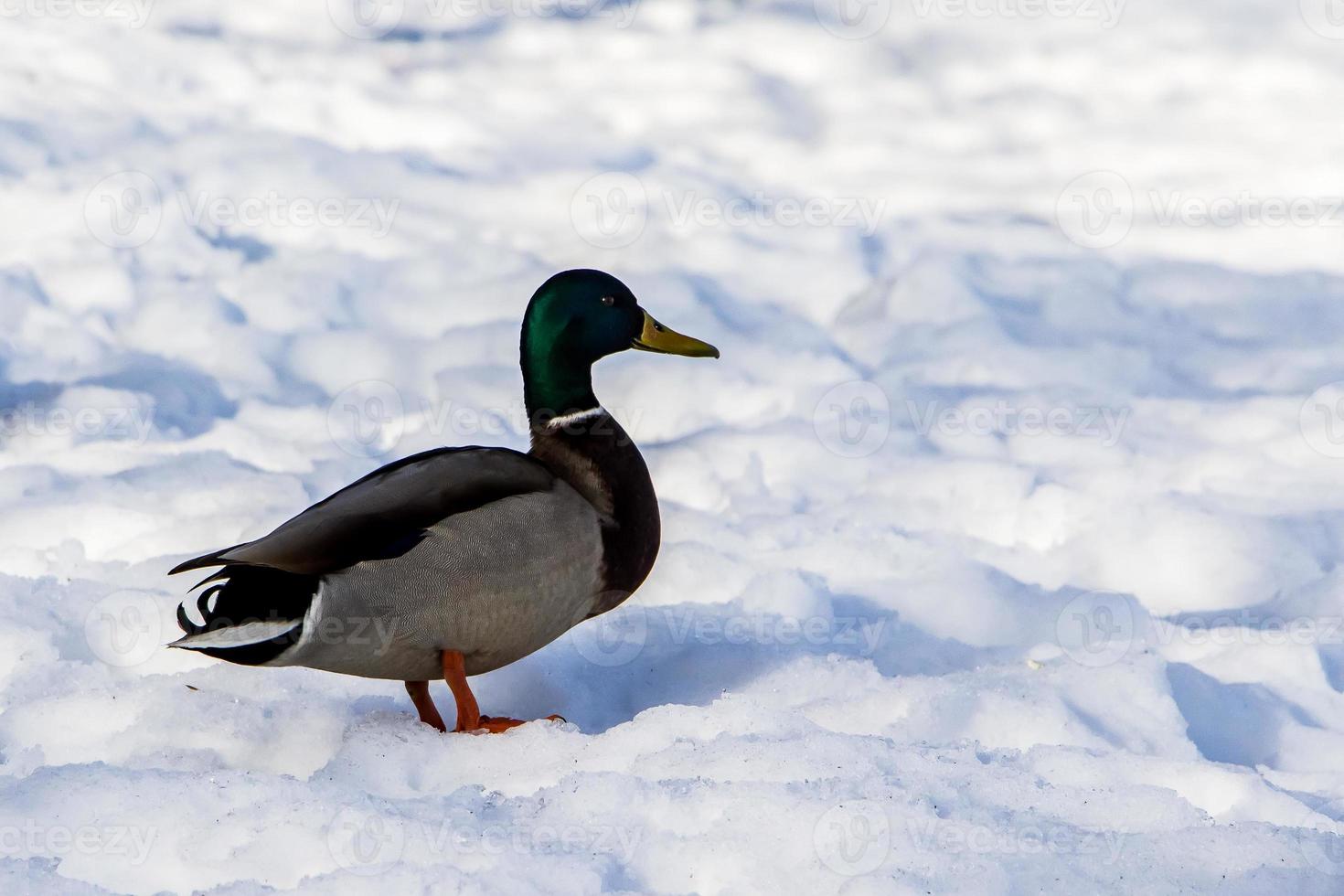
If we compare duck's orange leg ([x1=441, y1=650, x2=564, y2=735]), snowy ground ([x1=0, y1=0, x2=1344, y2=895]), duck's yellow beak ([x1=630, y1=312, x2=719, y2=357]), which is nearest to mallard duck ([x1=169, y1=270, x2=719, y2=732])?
duck's orange leg ([x1=441, y1=650, x2=564, y2=735])

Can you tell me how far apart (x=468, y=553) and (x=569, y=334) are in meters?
0.69

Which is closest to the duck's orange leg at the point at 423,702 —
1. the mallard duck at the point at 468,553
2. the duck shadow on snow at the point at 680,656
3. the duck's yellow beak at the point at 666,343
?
the mallard duck at the point at 468,553

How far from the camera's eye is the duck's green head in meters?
3.31

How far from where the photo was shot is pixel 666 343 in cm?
352

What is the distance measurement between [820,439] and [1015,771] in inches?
99.2

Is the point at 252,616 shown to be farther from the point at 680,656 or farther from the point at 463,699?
the point at 680,656

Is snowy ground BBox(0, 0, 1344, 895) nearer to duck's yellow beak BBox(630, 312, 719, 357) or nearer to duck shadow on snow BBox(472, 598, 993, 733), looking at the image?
duck shadow on snow BBox(472, 598, 993, 733)

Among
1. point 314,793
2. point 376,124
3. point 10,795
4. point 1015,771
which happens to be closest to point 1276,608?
point 1015,771

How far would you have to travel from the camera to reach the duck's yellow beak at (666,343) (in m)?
3.47

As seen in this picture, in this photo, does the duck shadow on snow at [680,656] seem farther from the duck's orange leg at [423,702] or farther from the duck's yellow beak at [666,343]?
the duck's yellow beak at [666,343]

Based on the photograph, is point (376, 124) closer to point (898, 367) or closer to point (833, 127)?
point (833, 127)

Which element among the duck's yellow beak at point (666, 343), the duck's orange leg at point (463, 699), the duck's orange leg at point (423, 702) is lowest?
the duck's orange leg at point (423, 702)

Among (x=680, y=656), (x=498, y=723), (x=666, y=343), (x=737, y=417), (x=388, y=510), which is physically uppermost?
(x=666, y=343)

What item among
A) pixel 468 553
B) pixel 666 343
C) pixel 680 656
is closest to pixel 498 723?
pixel 468 553
